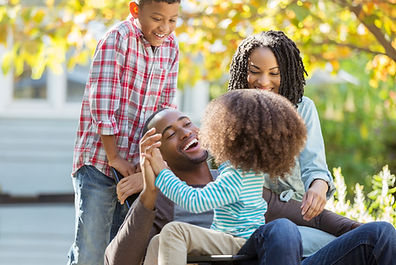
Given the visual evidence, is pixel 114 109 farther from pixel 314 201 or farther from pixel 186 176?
pixel 314 201

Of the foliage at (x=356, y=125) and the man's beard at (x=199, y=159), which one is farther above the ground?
the man's beard at (x=199, y=159)

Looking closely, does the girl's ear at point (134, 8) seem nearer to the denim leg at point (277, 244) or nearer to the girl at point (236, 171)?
the girl at point (236, 171)

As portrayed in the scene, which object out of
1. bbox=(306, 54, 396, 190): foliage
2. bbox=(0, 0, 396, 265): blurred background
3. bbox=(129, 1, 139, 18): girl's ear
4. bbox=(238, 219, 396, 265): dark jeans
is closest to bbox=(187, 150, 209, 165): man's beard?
bbox=(238, 219, 396, 265): dark jeans

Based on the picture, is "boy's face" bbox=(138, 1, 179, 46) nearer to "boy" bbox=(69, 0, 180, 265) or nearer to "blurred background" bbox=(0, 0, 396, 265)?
"boy" bbox=(69, 0, 180, 265)

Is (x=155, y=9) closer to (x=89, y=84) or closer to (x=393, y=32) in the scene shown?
(x=89, y=84)

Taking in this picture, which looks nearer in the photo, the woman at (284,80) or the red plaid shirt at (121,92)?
the woman at (284,80)

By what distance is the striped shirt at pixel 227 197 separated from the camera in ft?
7.43

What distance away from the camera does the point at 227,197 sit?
2.27m

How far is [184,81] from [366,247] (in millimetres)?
4392

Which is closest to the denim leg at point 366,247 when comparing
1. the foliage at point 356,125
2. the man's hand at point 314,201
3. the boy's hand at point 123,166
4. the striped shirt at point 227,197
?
the man's hand at point 314,201

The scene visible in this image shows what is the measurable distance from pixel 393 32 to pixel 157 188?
122 inches

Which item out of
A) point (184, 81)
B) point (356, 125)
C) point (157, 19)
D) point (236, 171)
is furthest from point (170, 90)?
point (356, 125)

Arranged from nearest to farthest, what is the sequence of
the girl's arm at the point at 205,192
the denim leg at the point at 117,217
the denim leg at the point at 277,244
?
the denim leg at the point at 277,244
the girl's arm at the point at 205,192
the denim leg at the point at 117,217

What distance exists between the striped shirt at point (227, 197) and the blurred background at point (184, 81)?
156 centimetres
